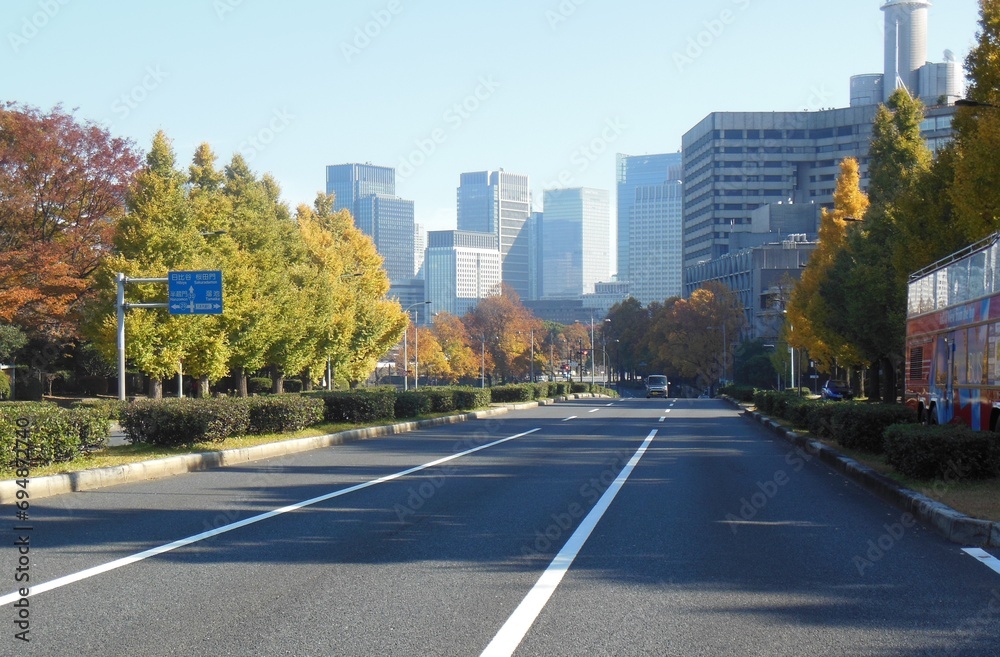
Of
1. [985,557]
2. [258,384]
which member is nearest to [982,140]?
[985,557]

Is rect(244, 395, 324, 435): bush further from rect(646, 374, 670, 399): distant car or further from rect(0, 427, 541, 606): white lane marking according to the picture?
rect(646, 374, 670, 399): distant car

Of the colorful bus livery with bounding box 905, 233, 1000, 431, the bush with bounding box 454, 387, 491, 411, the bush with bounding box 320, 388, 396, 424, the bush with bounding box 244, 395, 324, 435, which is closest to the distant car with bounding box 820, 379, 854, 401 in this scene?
the bush with bounding box 454, 387, 491, 411

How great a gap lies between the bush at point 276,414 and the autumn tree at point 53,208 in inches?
682

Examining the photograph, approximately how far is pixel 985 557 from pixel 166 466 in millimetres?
12117

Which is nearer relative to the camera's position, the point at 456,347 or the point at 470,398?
the point at 470,398

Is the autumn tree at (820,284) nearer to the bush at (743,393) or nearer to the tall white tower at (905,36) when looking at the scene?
the bush at (743,393)

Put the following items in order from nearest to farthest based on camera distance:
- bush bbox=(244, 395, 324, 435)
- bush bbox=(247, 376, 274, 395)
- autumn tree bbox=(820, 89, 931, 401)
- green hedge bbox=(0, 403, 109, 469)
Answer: green hedge bbox=(0, 403, 109, 469)
bush bbox=(244, 395, 324, 435)
autumn tree bbox=(820, 89, 931, 401)
bush bbox=(247, 376, 274, 395)

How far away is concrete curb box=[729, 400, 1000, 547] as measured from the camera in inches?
379

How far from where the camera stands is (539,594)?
7270 millimetres

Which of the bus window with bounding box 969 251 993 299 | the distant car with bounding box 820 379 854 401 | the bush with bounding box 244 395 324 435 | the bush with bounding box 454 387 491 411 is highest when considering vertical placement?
the bus window with bounding box 969 251 993 299

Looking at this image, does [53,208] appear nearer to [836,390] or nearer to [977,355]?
[977,355]

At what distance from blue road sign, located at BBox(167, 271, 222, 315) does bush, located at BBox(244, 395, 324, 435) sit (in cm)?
644

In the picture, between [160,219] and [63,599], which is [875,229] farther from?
[63,599]

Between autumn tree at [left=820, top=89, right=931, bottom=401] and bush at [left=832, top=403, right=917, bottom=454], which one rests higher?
autumn tree at [left=820, top=89, right=931, bottom=401]
